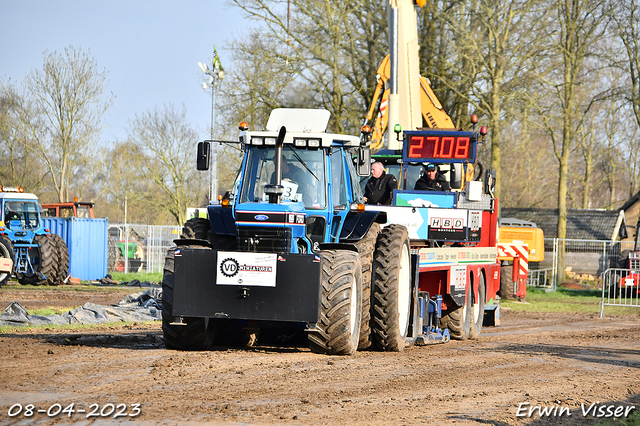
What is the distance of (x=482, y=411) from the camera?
655cm

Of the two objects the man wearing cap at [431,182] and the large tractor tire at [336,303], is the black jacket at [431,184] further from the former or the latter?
the large tractor tire at [336,303]

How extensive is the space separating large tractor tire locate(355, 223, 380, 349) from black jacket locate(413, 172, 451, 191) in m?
4.51

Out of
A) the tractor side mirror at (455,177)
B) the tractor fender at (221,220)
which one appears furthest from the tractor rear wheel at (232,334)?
the tractor side mirror at (455,177)

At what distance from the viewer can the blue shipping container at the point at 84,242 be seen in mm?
26797

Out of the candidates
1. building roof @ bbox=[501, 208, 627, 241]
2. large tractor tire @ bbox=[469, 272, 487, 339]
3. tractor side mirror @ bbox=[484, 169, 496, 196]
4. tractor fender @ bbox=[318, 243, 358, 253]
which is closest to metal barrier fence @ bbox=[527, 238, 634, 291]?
building roof @ bbox=[501, 208, 627, 241]

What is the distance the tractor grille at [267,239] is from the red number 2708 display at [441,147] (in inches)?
277

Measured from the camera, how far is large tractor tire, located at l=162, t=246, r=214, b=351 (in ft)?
30.3

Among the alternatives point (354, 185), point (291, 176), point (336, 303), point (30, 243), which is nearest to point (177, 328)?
point (336, 303)

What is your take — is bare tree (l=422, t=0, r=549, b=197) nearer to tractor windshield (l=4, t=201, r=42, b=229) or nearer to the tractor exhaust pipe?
tractor windshield (l=4, t=201, r=42, b=229)

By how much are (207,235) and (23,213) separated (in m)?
16.3

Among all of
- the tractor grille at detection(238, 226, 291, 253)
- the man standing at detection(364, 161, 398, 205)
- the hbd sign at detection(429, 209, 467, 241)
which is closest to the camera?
the tractor grille at detection(238, 226, 291, 253)

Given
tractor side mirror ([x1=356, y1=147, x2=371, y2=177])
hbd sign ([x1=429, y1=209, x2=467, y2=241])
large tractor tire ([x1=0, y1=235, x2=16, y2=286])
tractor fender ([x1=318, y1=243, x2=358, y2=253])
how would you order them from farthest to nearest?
large tractor tire ([x1=0, y1=235, x2=16, y2=286])
hbd sign ([x1=429, y1=209, x2=467, y2=241])
tractor side mirror ([x1=356, y1=147, x2=371, y2=177])
tractor fender ([x1=318, y1=243, x2=358, y2=253])

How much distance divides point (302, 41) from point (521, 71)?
781 centimetres

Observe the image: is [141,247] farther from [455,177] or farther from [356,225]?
[356,225]
